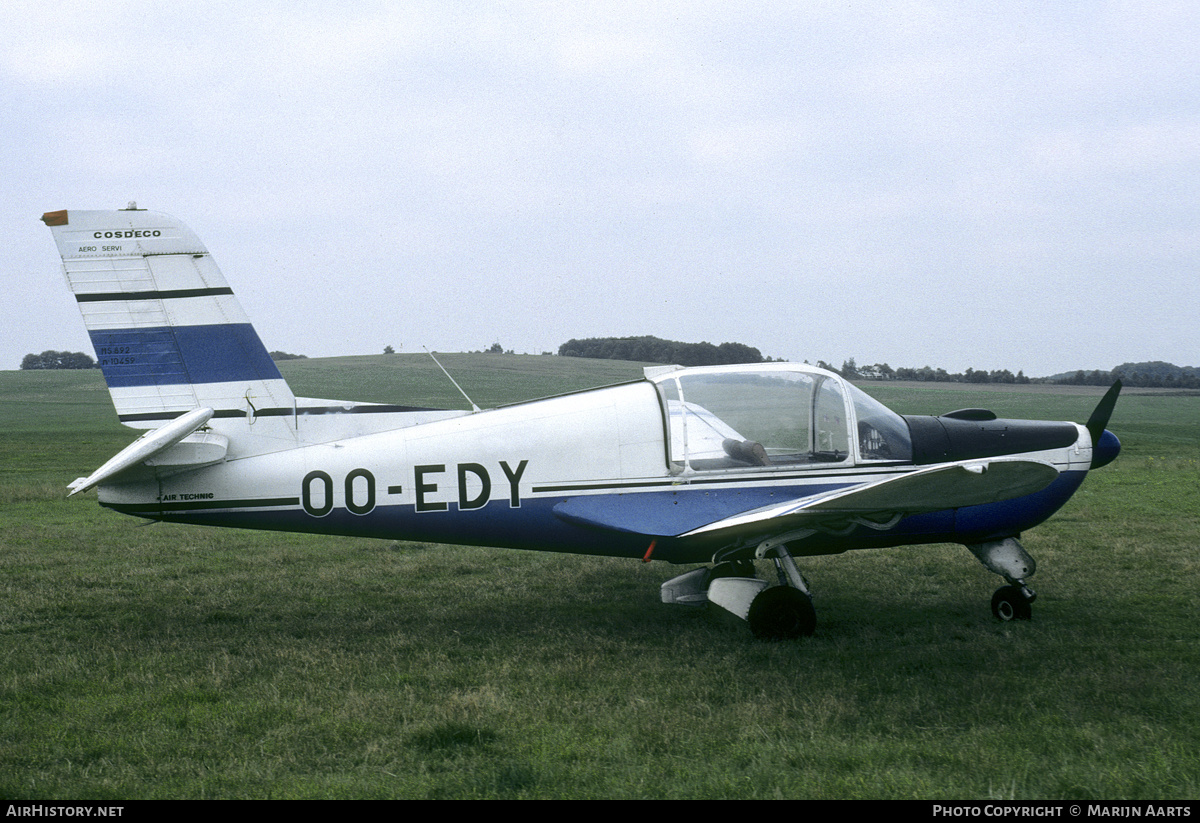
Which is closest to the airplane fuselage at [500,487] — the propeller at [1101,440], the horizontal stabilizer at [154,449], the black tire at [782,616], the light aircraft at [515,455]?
the light aircraft at [515,455]

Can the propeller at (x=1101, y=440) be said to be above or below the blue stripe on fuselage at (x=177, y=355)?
below

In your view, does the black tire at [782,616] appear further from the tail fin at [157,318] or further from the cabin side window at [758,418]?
the tail fin at [157,318]

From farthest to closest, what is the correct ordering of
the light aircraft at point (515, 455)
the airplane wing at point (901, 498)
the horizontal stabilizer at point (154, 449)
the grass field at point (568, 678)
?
the light aircraft at point (515, 455), the horizontal stabilizer at point (154, 449), the airplane wing at point (901, 498), the grass field at point (568, 678)

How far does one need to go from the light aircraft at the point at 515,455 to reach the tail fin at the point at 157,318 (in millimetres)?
11

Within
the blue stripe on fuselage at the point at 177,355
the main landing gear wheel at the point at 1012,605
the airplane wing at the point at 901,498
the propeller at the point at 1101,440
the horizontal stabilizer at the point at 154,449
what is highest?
the blue stripe on fuselage at the point at 177,355

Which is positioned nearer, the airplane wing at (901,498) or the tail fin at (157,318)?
the airplane wing at (901,498)

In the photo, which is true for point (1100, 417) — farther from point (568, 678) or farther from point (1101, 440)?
point (568, 678)

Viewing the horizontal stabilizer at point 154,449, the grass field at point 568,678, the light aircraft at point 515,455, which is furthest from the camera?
the light aircraft at point 515,455

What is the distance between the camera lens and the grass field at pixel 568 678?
3734mm

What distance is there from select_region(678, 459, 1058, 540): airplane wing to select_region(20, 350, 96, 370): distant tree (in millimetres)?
77401

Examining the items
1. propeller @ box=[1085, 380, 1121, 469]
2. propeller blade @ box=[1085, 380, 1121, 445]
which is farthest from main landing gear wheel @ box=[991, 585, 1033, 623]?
propeller blade @ box=[1085, 380, 1121, 445]

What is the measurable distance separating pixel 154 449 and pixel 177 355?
3.03 ft

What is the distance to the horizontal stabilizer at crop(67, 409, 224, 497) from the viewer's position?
588 cm
